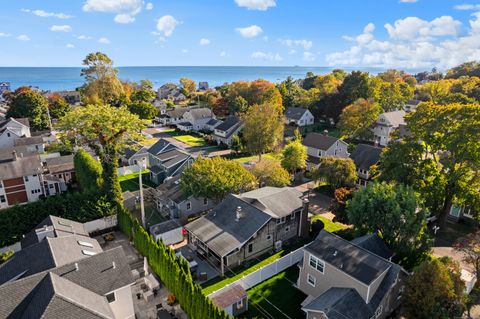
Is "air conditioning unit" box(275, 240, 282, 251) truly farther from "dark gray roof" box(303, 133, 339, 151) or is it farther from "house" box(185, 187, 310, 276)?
"dark gray roof" box(303, 133, 339, 151)

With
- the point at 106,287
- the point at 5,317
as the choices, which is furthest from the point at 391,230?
the point at 5,317

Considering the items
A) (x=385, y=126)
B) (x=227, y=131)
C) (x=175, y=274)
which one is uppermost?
(x=385, y=126)

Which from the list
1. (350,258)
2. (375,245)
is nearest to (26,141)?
(350,258)

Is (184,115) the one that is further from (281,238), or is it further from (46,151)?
(281,238)

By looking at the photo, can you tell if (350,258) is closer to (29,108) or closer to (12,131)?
(12,131)

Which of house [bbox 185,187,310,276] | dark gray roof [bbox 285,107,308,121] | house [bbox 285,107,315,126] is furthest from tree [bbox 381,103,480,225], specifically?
dark gray roof [bbox 285,107,308,121]

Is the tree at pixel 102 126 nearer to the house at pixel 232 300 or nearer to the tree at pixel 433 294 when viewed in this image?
the house at pixel 232 300

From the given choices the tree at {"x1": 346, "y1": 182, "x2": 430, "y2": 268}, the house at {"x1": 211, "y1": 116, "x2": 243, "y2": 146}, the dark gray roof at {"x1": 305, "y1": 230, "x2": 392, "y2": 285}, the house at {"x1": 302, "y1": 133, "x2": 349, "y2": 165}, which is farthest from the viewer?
the house at {"x1": 211, "y1": 116, "x2": 243, "y2": 146}

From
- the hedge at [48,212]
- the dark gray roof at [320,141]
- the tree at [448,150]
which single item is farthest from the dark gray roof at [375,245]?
the dark gray roof at [320,141]
